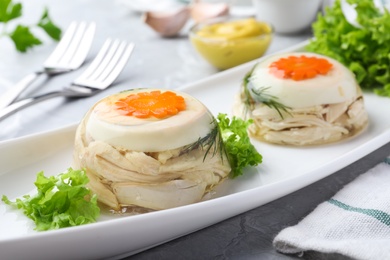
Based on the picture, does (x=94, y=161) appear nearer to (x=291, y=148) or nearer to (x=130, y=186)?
(x=130, y=186)

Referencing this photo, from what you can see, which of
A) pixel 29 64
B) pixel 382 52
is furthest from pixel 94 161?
pixel 29 64

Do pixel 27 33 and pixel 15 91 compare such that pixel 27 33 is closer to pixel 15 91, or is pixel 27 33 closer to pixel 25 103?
pixel 15 91

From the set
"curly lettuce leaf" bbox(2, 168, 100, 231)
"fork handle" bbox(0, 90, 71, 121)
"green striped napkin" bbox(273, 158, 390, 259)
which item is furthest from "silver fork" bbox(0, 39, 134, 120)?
"green striped napkin" bbox(273, 158, 390, 259)

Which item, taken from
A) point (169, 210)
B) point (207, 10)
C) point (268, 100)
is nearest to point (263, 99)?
point (268, 100)

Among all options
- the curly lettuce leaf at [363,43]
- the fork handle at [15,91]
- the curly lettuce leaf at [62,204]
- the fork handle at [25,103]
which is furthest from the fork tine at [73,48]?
the curly lettuce leaf at [62,204]

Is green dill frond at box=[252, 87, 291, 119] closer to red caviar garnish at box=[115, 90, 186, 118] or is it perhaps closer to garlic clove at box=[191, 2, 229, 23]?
red caviar garnish at box=[115, 90, 186, 118]

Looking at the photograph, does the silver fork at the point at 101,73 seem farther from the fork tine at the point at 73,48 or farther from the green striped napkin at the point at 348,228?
the green striped napkin at the point at 348,228
